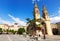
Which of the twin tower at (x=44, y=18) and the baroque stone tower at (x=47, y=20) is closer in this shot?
the baroque stone tower at (x=47, y=20)

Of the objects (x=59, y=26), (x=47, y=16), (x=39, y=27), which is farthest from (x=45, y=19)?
(x=39, y=27)

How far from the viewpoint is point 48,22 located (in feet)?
319

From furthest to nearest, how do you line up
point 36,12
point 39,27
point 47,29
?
point 36,12
point 47,29
point 39,27

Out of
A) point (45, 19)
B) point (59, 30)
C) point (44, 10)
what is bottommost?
point (59, 30)

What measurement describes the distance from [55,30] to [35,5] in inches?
891

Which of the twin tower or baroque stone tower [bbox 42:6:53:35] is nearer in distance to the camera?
baroque stone tower [bbox 42:6:53:35]

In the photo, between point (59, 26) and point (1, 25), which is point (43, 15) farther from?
point (1, 25)

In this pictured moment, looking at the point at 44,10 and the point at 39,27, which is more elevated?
the point at 44,10

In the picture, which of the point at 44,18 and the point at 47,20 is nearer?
the point at 47,20

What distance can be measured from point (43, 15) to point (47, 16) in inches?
130

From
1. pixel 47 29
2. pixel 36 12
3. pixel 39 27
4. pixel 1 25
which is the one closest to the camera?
pixel 39 27

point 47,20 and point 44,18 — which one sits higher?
point 44,18

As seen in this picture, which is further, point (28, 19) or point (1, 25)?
point (1, 25)

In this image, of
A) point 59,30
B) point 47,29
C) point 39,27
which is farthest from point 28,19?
point 59,30
